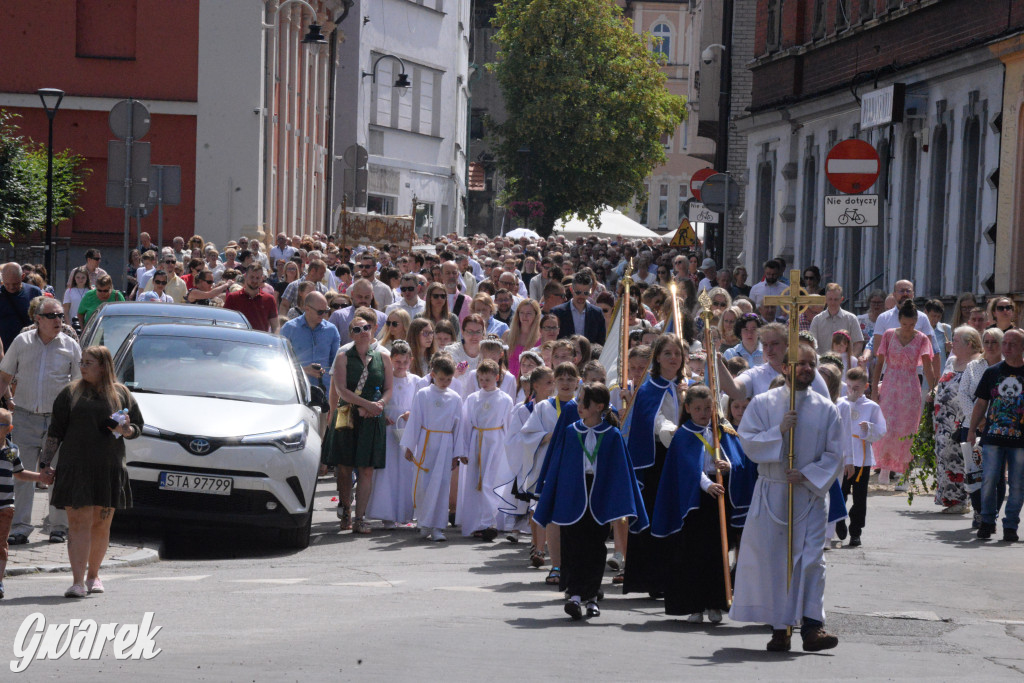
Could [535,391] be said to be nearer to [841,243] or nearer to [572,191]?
[841,243]

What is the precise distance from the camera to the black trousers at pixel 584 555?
36.0ft

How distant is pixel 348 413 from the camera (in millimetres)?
15461

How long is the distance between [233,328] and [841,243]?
855 inches

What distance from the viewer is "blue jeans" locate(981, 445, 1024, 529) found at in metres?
15.1

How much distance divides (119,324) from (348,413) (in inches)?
94.9

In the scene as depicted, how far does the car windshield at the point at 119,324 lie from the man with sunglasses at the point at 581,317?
3918mm

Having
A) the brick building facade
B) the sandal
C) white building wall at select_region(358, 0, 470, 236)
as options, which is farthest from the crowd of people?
white building wall at select_region(358, 0, 470, 236)

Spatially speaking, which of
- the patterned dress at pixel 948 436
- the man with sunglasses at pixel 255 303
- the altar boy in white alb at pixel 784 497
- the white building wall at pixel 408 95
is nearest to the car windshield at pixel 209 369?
the man with sunglasses at pixel 255 303

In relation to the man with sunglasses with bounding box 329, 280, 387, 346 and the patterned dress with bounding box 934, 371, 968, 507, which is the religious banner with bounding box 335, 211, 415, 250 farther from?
the patterned dress with bounding box 934, 371, 968, 507

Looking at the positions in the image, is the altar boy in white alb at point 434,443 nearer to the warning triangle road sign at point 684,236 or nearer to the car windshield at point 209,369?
the car windshield at point 209,369

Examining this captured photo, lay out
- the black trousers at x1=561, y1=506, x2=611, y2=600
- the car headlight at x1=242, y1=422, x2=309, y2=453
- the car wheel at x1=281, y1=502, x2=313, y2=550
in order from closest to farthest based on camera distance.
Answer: the black trousers at x1=561, y1=506, x2=611, y2=600, the car headlight at x1=242, y1=422, x2=309, y2=453, the car wheel at x1=281, y1=502, x2=313, y2=550

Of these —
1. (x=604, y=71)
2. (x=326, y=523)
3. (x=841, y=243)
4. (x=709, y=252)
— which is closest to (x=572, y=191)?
(x=604, y=71)

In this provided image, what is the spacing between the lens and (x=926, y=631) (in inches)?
423

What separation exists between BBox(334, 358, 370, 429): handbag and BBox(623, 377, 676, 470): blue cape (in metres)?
3.82
